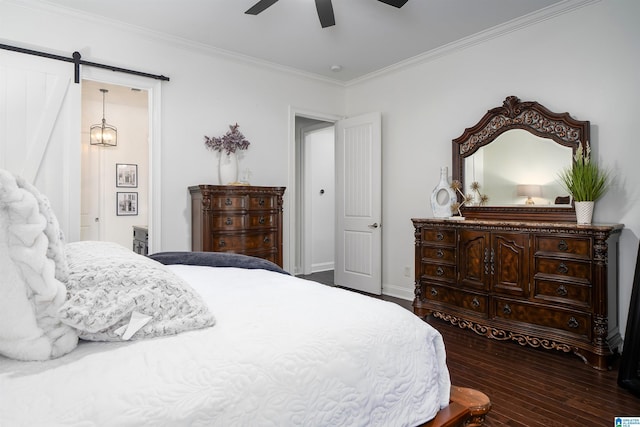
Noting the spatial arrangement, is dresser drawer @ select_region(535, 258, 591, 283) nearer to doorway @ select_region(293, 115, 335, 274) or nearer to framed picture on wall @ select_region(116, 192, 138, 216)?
doorway @ select_region(293, 115, 335, 274)

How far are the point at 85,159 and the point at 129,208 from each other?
95 centimetres

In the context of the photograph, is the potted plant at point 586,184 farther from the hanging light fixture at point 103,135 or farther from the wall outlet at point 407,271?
the hanging light fixture at point 103,135

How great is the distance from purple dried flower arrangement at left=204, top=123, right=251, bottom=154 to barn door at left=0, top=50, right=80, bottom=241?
3.86 feet

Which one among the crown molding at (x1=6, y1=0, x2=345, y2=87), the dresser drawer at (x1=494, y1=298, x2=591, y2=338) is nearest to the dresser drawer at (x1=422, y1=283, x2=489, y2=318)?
the dresser drawer at (x1=494, y1=298, x2=591, y2=338)

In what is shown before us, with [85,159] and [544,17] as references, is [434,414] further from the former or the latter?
[85,159]

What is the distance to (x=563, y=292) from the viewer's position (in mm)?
2705

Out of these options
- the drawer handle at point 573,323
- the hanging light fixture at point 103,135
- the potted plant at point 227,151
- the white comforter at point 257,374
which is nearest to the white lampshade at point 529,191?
the drawer handle at point 573,323

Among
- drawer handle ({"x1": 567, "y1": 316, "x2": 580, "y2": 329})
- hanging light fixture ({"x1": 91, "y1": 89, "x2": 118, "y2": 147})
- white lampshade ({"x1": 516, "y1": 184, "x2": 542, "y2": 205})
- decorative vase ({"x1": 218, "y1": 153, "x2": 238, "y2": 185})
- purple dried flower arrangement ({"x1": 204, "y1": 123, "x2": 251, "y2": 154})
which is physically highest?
hanging light fixture ({"x1": 91, "y1": 89, "x2": 118, "y2": 147})

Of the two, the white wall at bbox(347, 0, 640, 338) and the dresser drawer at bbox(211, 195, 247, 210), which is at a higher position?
the white wall at bbox(347, 0, 640, 338)

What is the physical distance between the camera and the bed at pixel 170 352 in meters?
0.75

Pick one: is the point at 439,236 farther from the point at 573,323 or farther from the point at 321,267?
the point at 321,267

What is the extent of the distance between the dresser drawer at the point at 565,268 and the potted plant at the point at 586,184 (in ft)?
1.15

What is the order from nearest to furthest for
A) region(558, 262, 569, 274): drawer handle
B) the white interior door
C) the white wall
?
region(558, 262, 569, 274): drawer handle → the white wall → the white interior door

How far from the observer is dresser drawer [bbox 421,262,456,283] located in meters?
3.40
